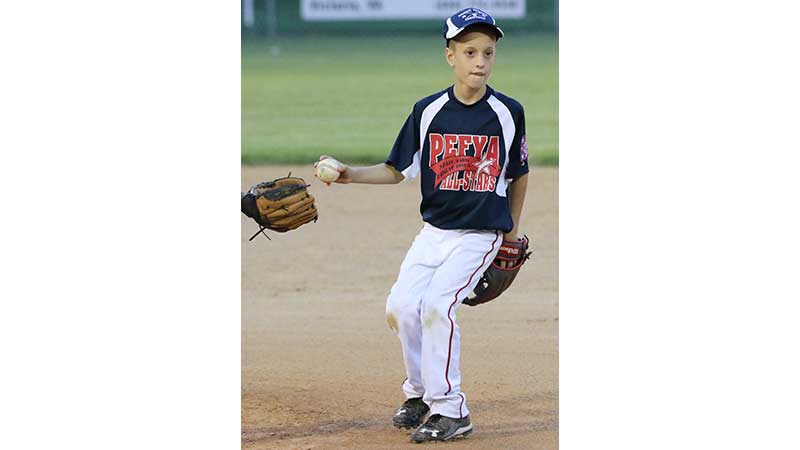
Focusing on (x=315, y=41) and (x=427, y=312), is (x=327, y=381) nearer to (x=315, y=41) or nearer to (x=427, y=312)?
(x=427, y=312)

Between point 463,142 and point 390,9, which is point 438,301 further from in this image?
point 390,9

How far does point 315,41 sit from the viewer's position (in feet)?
71.1

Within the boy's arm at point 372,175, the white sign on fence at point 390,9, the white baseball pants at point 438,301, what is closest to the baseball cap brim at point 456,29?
the boy's arm at point 372,175

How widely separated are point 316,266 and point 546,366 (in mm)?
2357

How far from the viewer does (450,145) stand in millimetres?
3461

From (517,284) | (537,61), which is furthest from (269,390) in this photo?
(537,61)

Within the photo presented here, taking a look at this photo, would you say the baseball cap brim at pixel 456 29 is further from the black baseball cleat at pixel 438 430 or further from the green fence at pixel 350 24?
the green fence at pixel 350 24

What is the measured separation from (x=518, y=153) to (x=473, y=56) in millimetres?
353

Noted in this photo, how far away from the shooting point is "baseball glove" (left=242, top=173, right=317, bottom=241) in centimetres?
362

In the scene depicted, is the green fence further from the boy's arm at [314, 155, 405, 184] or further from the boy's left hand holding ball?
the boy's left hand holding ball

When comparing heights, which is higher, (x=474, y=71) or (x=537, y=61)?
(x=537, y=61)

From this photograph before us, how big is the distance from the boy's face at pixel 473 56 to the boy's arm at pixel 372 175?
37 cm

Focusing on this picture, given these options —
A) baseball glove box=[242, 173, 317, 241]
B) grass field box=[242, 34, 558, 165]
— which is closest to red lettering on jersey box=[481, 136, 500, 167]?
baseball glove box=[242, 173, 317, 241]

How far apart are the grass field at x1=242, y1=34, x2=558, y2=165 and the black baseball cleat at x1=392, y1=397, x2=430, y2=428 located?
6.71 m
